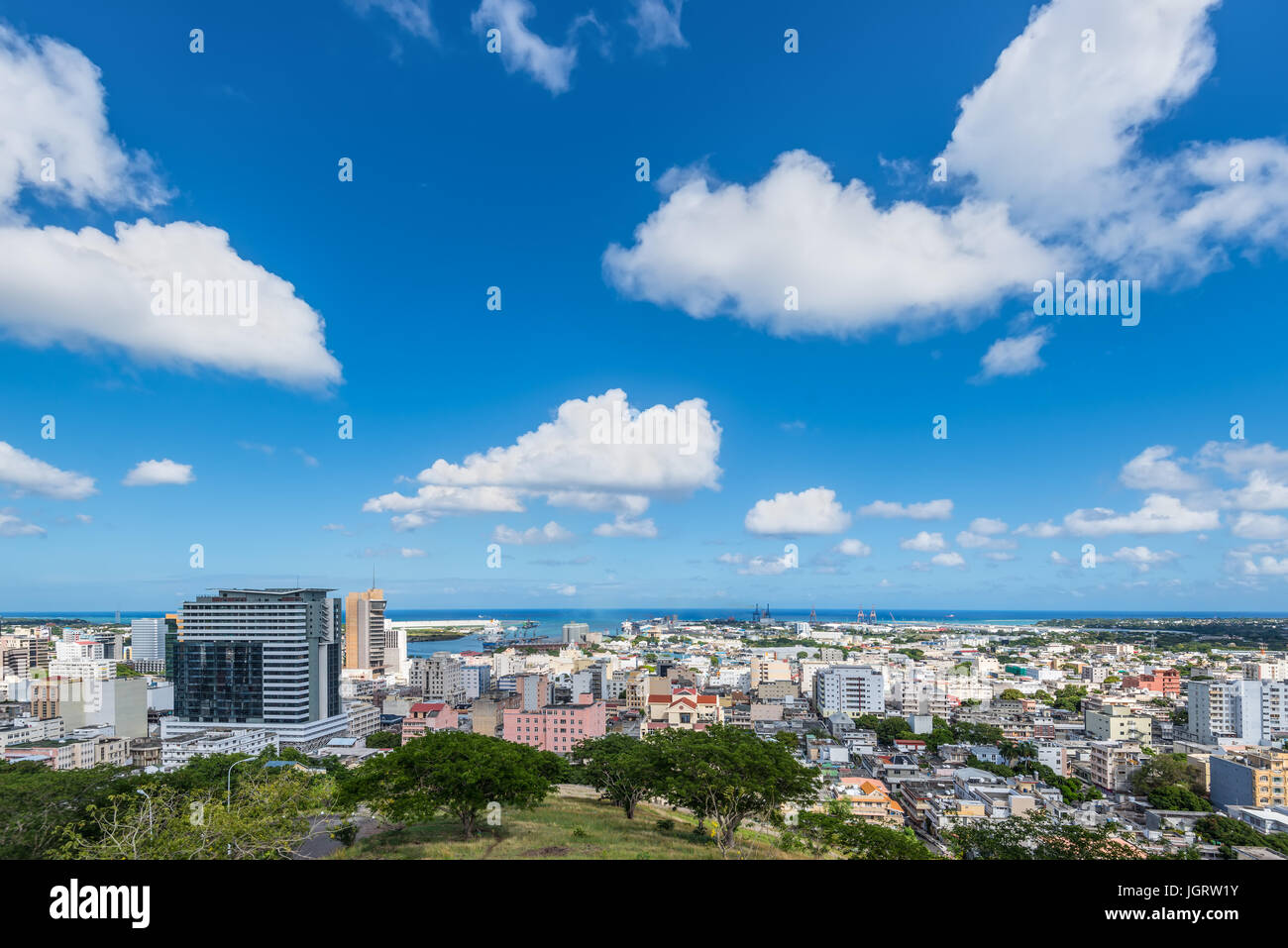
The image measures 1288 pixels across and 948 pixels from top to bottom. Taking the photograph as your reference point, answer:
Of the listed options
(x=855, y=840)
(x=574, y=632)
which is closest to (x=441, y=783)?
(x=855, y=840)

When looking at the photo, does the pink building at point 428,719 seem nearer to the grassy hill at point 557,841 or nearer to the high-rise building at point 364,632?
the grassy hill at point 557,841

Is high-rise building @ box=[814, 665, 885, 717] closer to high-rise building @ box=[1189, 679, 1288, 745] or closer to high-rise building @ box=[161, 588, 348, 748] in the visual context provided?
high-rise building @ box=[1189, 679, 1288, 745]

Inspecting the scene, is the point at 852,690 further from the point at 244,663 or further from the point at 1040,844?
the point at 244,663

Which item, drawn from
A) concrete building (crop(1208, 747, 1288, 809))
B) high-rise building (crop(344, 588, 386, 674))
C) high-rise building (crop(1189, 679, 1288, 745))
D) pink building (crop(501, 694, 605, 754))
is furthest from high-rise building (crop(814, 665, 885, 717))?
high-rise building (crop(344, 588, 386, 674))

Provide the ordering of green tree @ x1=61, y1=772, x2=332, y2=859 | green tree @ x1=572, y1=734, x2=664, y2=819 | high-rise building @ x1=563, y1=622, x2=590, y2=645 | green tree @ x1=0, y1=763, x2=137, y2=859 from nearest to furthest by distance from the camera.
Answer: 1. green tree @ x1=61, y1=772, x2=332, y2=859
2. green tree @ x1=0, y1=763, x2=137, y2=859
3. green tree @ x1=572, y1=734, x2=664, y2=819
4. high-rise building @ x1=563, y1=622, x2=590, y2=645

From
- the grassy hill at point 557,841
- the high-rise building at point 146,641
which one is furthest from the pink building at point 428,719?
the high-rise building at point 146,641
